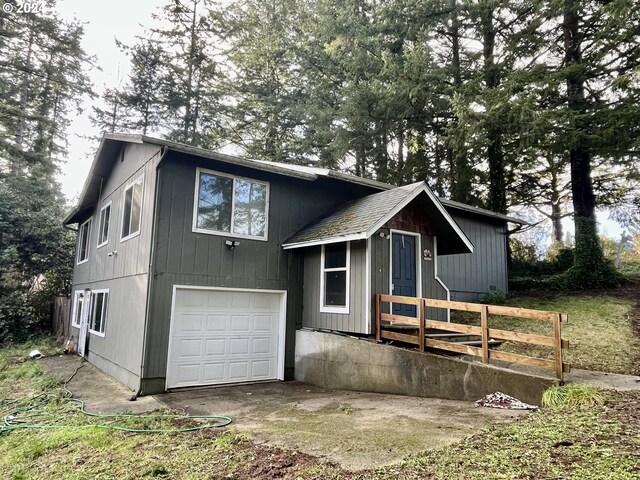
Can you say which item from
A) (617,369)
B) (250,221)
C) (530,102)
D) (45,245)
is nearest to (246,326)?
(250,221)

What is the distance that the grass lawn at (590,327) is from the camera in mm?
7812

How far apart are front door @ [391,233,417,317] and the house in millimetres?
30

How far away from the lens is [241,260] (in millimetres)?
8945

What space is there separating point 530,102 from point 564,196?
12.2 m

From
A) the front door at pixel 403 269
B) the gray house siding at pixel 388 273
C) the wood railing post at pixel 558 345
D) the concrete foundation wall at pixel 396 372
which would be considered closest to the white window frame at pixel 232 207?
the concrete foundation wall at pixel 396 372

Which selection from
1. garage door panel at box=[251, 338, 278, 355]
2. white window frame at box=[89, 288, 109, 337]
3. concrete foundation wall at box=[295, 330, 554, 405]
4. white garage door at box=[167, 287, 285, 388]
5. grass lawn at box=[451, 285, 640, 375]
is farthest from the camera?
white window frame at box=[89, 288, 109, 337]

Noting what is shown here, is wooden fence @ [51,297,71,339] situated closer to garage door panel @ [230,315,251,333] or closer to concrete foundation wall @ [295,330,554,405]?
garage door panel @ [230,315,251,333]

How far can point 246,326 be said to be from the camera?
905 cm

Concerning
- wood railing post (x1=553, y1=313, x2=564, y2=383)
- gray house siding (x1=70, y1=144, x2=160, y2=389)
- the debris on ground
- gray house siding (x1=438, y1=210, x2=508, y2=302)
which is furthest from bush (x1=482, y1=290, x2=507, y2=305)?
gray house siding (x1=70, y1=144, x2=160, y2=389)

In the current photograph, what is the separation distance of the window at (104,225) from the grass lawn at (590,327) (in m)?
10.6

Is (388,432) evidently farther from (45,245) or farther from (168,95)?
(168,95)

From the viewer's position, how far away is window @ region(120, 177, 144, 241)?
30.0 feet

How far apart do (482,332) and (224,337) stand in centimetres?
521

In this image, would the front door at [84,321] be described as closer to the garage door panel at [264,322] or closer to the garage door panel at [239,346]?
the garage door panel at [239,346]
